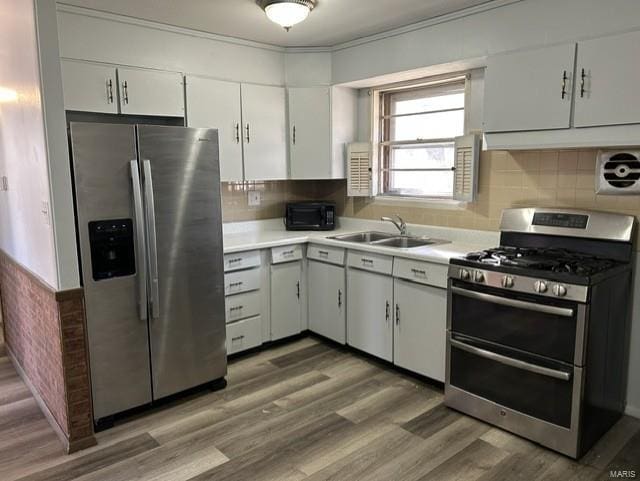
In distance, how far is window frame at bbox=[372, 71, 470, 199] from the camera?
346cm

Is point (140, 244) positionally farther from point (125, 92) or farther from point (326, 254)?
point (326, 254)

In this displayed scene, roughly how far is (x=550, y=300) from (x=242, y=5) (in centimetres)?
245

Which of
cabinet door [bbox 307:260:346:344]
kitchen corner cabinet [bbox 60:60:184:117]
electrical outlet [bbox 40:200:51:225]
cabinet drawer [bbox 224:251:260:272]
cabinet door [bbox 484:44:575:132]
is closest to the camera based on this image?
electrical outlet [bbox 40:200:51:225]

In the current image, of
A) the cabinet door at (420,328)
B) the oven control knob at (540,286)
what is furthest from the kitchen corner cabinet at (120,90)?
the oven control knob at (540,286)

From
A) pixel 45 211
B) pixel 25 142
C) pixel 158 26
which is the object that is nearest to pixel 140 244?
pixel 45 211

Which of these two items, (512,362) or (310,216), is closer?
(512,362)

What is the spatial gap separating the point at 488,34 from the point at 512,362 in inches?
77.3

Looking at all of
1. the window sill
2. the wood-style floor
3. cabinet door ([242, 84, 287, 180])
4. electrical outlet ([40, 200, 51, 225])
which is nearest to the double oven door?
the wood-style floor

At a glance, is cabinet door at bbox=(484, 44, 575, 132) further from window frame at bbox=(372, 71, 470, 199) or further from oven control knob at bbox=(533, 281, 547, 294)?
oven control knob at bbox=(533, 281, 547, 294)

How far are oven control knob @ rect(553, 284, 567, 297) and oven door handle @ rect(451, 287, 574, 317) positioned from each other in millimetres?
69

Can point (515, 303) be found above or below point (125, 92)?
below

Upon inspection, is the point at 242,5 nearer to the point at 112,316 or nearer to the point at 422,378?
the point at 112,316

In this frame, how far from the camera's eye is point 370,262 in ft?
10.9

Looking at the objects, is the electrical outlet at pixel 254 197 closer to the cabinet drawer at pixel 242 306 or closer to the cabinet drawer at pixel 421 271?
the cabinet drawer at pixel 242 306
